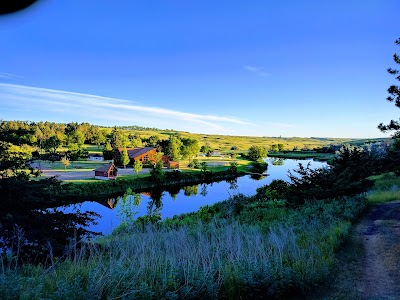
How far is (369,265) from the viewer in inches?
279

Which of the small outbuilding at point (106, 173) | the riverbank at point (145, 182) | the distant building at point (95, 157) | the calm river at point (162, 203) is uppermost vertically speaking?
the distant building at point (95, 157)

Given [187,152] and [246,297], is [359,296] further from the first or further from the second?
[187,152]

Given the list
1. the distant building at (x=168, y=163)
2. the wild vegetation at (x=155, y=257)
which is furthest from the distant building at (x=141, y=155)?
the wild vegetation at (x=155, y=257)

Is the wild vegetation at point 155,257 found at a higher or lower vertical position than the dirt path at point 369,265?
higher

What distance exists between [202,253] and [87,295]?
107 inches

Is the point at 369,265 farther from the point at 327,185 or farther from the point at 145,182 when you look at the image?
the point at 145,182

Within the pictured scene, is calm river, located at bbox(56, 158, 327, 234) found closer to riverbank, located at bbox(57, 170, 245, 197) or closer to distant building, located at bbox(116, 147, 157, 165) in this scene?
riverbank, located at bbox(57, 170, 245, 197)

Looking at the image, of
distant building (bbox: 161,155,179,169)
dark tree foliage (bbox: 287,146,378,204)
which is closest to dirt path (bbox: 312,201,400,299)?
dark tree foliage (bbox: 287,146,378,204)

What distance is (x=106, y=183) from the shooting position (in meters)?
47.7

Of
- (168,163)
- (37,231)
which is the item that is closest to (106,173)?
(168,163)

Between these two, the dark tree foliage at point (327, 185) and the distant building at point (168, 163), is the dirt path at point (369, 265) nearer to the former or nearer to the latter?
the dark tree foliage at point (327, 185)

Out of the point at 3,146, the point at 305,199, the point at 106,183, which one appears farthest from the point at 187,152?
the point at 3,146

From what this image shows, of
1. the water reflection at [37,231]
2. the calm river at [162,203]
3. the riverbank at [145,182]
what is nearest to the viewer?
the water reflection at [37,231]

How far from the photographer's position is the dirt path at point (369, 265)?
5.62 m
